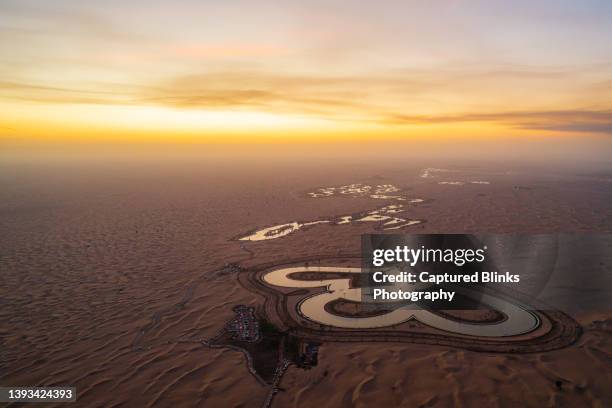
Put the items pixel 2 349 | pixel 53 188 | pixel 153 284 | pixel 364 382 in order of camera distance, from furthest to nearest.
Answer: pixel 53 188 → pixel 153 284 → pixel 2 349 → pixel 364 382

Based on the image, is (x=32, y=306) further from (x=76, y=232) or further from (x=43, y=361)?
(x=76, y=232)

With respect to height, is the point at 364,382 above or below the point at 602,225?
below

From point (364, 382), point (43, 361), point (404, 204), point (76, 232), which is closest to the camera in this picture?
point (364, 382)

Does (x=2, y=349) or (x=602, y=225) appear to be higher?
(x=602, y=225)

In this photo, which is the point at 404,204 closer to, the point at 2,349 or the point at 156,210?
the point at 156,210

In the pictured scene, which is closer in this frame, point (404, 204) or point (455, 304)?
point (455, 304)

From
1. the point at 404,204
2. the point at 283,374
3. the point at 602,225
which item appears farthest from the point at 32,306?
the point at 602,225

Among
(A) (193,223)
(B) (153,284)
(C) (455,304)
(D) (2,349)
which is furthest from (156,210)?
(C) (455,304)

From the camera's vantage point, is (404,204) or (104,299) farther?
(404,204)

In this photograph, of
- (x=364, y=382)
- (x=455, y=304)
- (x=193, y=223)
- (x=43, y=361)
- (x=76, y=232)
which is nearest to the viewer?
(x=364, y=382)
